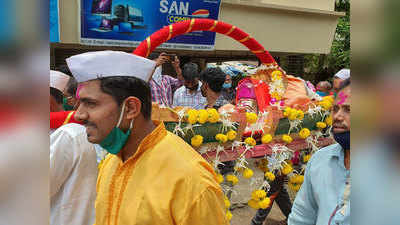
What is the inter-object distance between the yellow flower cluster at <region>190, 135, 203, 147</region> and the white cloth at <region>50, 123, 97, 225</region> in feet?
2.40

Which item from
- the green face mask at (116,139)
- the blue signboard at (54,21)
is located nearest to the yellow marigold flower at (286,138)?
the green face mask at (116,139)

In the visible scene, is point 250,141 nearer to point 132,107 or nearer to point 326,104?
point 326,104

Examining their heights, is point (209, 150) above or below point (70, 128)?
below

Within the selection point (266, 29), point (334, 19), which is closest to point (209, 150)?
point (266, 29)

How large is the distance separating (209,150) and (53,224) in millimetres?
1228

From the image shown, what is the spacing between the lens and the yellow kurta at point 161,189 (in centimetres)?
137

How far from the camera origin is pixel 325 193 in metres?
1.61

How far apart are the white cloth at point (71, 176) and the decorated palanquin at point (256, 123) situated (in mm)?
546

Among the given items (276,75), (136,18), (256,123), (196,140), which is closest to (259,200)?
(256,123)

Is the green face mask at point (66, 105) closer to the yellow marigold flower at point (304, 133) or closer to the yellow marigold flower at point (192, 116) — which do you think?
the yellow marigold flower at point (192, 116)

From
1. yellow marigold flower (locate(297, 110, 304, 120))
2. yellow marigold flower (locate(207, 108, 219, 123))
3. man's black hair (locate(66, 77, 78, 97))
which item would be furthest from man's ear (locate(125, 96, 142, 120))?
yellow marigold flower (locate(297, 110, 304, 120))

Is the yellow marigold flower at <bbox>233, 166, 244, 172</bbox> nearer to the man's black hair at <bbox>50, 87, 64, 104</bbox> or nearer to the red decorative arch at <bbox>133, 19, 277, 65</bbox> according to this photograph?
the red decorative arch at <bbox>133, 19, 277, 65</bbox>
